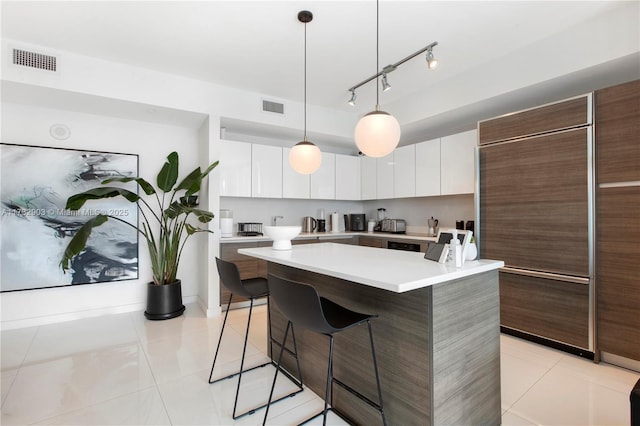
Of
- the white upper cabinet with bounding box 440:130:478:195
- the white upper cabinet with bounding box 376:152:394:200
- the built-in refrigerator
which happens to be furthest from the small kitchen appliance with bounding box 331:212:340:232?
the built-in refrigerator

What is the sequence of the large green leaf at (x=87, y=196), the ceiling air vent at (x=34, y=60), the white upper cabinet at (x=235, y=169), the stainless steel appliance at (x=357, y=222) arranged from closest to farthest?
1. the ceiling air vent at (x=34, y=60)
2. the large green leaf at (x=87, y=196)
3. the white upper cabinet at (x=235, y=169)
4. the stainless steel appliance at (x=357, y=222)

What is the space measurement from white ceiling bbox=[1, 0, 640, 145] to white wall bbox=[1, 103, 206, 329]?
93 cm

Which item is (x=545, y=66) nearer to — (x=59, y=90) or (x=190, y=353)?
(x=190, y=353)

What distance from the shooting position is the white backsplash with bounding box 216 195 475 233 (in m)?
4.31

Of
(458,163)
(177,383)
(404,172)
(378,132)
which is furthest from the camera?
(404,172)

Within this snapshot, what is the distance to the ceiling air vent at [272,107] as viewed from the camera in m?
4.15

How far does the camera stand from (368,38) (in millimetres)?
2838

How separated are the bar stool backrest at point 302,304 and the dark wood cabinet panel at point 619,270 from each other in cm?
247

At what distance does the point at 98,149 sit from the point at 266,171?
2.08 metres

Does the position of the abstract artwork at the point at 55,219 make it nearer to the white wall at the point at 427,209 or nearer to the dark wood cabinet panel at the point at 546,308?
the white wall at the point at 427,209

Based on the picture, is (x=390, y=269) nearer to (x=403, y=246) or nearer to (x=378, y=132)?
(x=378, y=132)

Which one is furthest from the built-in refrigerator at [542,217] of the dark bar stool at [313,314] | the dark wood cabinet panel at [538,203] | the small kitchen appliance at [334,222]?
the small kitchen appliance at [334,222]

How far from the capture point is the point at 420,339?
1458mm

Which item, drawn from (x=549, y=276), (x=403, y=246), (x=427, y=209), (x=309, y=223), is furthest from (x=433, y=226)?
(x=309, y=223)
